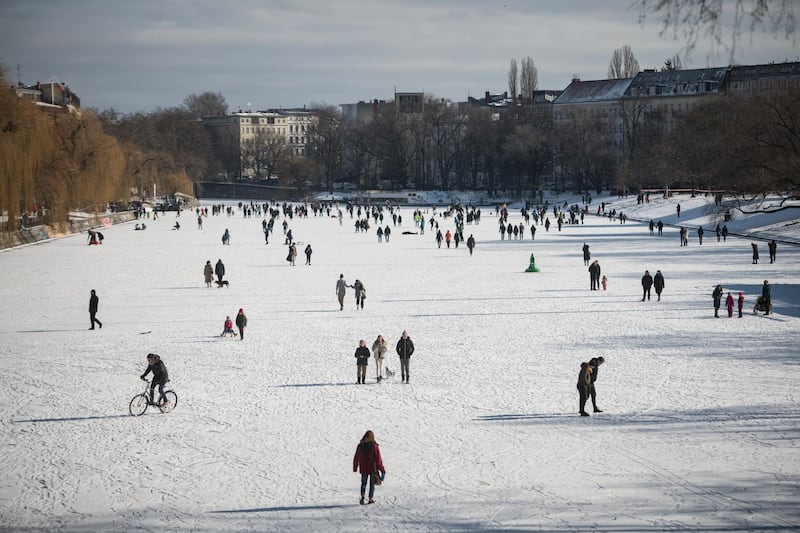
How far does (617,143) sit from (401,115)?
26.5 meters

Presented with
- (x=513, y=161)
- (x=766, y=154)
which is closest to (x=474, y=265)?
(x=766, y=154)

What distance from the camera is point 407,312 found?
70.3 feet

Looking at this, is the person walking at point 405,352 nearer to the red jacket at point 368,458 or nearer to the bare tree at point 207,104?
the red jacket at point 368,458

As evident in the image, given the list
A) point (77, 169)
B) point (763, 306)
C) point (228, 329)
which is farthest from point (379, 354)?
point (77, 169)

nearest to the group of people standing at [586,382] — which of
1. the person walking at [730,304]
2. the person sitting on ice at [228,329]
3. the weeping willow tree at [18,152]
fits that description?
the person sitting on ice at [228,329]

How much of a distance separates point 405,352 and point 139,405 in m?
4.05

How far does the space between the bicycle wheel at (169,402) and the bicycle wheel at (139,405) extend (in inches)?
8.7

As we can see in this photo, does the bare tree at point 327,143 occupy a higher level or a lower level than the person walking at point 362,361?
higher

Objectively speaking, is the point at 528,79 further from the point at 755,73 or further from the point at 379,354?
the point at 379,354

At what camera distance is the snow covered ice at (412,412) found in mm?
9203

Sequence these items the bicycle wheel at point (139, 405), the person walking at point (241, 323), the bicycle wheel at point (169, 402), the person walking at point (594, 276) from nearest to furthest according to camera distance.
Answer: the bicycle wheel at point (139, 405)
the bicycle wheel at point (169, 402)
the person walking at point (241, 323)
the person walking at point (594, 276)

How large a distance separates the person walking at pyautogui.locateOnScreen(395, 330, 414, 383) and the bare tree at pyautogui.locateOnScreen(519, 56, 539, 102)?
99.5 metres

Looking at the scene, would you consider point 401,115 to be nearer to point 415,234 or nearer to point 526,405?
point 415,234

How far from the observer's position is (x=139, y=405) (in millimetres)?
12703
